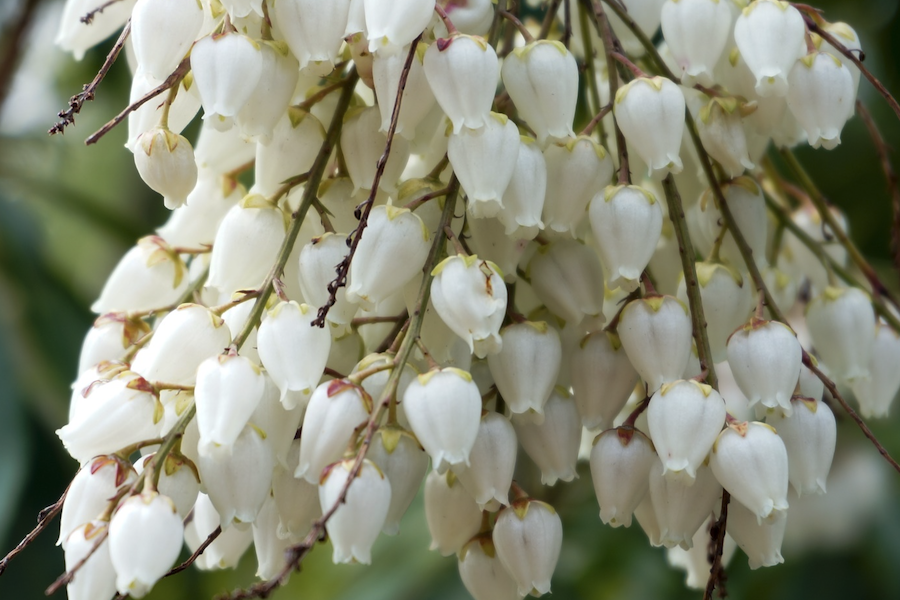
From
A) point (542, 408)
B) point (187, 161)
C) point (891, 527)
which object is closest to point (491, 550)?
point (542, 408)

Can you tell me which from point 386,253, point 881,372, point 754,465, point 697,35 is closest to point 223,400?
point 386,253

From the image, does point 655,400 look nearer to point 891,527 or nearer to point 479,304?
point 479,304

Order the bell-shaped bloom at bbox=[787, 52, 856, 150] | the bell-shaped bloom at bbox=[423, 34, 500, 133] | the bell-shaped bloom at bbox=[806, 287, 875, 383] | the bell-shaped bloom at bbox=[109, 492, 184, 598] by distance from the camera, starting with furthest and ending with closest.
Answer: the bell-shaped bloom at bbox=[806, 287, 875, 383] → the bell-shaped bloom at bbox=[787, 52, 856, 150] → the bell-shaped bloom at bbox=[423, 34, 500, 133] → the bell-shaped bloom at bbox=[109, 492, 184, 598]

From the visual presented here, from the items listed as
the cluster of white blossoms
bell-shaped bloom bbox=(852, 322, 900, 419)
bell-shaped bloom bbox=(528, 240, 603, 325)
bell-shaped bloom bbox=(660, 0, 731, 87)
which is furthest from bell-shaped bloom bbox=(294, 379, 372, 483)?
bell-shaped bloom bbox=(852, 322, 900, 419)

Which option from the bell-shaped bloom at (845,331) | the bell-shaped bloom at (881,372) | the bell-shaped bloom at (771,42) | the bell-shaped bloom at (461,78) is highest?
the bell-shaped bloom at (461,78)

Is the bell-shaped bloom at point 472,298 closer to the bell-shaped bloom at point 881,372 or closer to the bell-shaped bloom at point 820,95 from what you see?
the bell-shaped bloom at point 820,95

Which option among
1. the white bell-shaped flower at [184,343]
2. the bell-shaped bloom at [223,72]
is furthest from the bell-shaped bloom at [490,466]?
the bell-shaped bloom at [223,72]

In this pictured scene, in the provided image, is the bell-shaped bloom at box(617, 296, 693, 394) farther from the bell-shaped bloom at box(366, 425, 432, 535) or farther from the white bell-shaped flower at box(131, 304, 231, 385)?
the white bell-shaped flower at box(131, 304, 231, 385)
